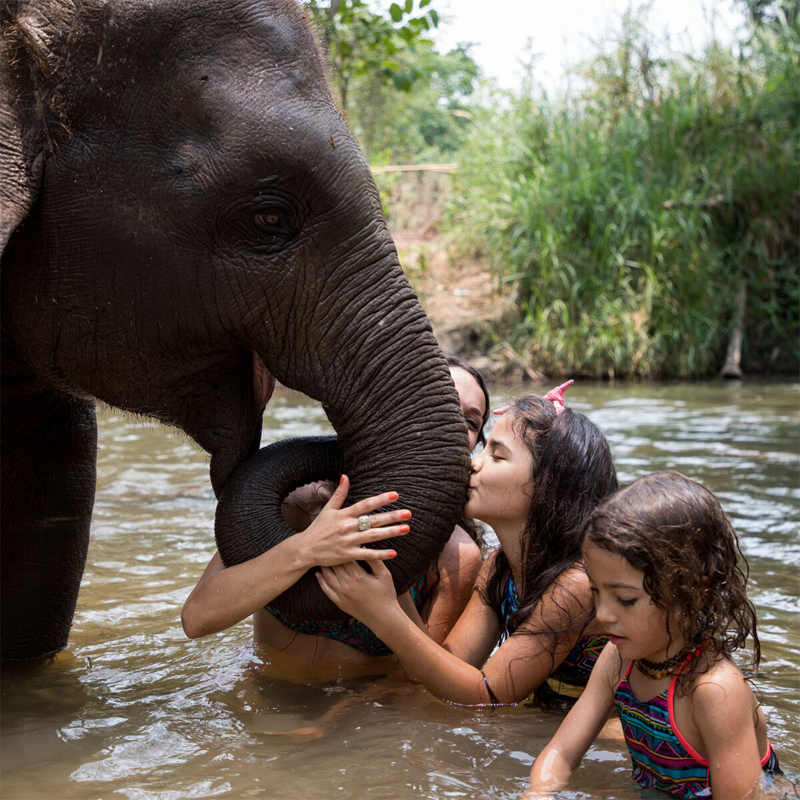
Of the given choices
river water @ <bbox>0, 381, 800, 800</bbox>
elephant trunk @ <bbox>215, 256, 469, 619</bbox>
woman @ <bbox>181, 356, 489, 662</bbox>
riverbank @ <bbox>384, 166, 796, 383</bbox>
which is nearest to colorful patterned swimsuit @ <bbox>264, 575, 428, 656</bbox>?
woman @ <bbox>181, 356, 489, 662</bbox>

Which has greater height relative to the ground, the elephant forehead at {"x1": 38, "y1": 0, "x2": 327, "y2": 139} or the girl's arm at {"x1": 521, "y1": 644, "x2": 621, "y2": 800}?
the elephant forehead at {"x1": 38, "y1": 0, "x2": 327, "y2": 139}

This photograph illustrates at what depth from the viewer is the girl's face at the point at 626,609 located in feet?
8.21

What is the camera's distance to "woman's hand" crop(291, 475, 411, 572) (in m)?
2.71

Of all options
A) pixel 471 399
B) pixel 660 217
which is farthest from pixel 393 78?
pixel 471 399

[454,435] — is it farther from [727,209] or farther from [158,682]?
[727,209]

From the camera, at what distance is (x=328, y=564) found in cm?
279

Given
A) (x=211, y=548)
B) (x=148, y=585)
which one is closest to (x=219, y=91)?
(x=148, y=585)

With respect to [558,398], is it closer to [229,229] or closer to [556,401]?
[556,401]

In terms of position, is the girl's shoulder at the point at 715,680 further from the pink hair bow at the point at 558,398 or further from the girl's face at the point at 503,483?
the pink hair bow at the point at 558,398

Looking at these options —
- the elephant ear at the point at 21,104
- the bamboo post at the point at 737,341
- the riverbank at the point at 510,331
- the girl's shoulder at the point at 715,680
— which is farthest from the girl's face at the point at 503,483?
the bamboo post at the point at 737,341

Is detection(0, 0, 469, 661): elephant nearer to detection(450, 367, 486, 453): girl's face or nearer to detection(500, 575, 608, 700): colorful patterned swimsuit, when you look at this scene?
detection(500, 575, 608, 700): colorful patterned swimsuit

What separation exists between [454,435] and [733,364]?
11.7 meters

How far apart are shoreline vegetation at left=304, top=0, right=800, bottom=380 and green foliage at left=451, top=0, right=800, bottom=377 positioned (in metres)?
0.02

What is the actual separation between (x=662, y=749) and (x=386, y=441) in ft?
3.11
